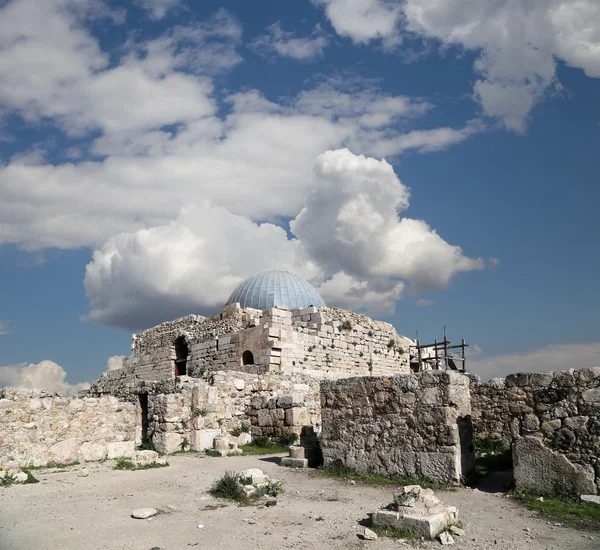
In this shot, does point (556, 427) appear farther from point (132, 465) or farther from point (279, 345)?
point (279, 345)

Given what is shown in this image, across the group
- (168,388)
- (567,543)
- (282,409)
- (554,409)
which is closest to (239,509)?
(567,543)

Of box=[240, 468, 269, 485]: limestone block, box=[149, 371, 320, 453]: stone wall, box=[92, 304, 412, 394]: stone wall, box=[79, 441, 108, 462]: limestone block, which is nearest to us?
box=[240, 468, 269, 485]: limestone block

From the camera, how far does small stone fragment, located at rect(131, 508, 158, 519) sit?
6258 millimetres

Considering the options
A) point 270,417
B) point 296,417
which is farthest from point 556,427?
point 270,417

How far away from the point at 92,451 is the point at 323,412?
17.5 ft

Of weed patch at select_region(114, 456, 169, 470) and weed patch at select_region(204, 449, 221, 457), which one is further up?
weed patch at select_region(114, 456, 169, 470)

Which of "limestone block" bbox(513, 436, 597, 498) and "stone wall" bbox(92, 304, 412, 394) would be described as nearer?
"limestone block" bbox(513, 436, 597, 498)

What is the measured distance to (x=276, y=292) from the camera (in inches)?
1027

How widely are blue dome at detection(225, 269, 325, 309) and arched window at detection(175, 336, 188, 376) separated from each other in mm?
3638

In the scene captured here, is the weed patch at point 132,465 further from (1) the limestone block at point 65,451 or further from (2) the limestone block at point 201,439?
(2) the limestone block at point 201,439

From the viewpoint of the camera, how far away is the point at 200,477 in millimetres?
8828

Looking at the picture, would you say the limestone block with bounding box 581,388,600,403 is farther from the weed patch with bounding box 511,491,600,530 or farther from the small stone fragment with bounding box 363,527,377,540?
the small stone fragment with bounding box 363,527,377,540

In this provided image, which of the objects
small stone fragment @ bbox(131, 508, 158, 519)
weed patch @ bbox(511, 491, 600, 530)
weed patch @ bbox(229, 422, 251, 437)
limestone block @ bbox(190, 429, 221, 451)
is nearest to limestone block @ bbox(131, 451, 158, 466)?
limestone block @ bbox(190, 429, 221, 451)

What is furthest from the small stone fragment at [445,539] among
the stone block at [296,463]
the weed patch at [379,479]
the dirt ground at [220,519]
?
the stone block at [296,463]
